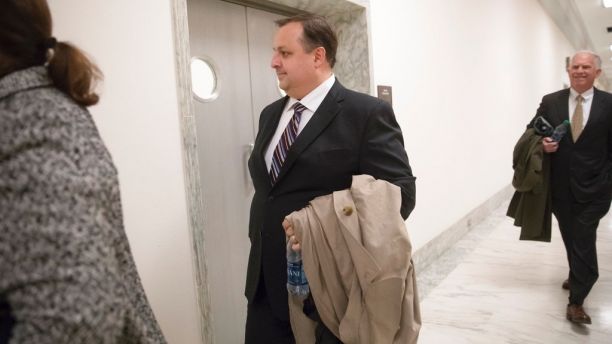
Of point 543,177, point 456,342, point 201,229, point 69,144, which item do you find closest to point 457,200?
point 543,177

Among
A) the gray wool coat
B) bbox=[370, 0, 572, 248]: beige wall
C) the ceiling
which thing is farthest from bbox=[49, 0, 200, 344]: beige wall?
the ceiling

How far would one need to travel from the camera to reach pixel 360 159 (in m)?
1.76

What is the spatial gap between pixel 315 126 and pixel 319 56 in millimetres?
344

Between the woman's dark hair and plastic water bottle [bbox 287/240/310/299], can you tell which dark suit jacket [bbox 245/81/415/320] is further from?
the woman's dark hair

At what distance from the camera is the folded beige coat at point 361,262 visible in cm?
151

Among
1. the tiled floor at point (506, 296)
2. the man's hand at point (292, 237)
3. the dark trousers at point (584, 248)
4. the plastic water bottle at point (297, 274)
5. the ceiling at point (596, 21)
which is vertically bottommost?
the tiled floor at point (506, 296)

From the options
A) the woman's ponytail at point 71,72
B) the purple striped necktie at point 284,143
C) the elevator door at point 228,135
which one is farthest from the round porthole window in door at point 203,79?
the woman's ponytail at point 71,72

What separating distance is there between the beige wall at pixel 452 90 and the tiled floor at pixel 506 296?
424 mm

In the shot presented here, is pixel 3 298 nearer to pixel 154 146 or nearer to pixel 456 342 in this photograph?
pixel 154 146

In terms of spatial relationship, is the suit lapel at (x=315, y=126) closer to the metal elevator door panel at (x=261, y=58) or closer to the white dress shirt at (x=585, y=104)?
the metal elevator door panel at (x=261, y=58)

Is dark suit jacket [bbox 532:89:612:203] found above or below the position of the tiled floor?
above

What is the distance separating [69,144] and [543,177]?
10.9ft

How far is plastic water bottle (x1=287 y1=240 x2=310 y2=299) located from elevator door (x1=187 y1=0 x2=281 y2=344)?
Result: 3.72ft

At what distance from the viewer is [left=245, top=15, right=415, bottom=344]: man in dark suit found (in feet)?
5.71
